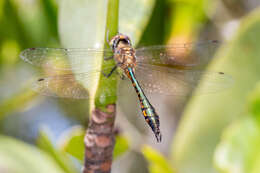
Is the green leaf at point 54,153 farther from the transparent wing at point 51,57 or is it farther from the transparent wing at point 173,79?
the transparent wing at point 173,79

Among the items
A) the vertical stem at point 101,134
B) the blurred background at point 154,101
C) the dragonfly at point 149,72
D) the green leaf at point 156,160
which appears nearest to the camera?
the vertical stem at point 101,134

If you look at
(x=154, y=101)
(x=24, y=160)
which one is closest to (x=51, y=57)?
(x=24, y=160)

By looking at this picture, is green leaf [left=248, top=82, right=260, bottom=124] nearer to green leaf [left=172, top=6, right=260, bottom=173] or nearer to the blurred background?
the blurred background

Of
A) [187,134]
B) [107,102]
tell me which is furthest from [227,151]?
[107,102]

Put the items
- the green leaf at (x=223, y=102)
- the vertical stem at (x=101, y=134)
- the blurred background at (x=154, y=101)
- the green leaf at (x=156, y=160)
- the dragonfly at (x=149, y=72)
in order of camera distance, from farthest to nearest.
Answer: the green leaf at (x=223, y=102)
the green leaf at (x=156, y=160)
the dragonfly at (x=149, y=72)
the blurred background at (x=154, y=101)
the vertical stem at (x=101, y=134)

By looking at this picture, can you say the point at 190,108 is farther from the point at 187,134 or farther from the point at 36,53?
the point at 36,53

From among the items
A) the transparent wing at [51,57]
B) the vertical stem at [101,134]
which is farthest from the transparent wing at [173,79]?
the vertical stem at [101,134]
